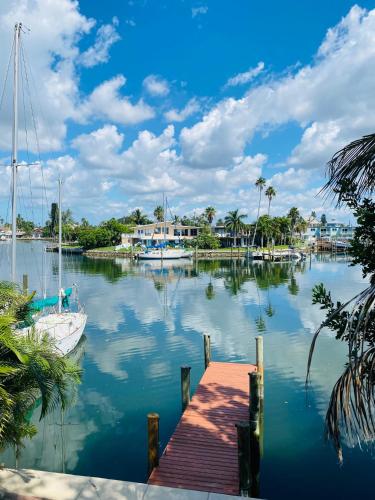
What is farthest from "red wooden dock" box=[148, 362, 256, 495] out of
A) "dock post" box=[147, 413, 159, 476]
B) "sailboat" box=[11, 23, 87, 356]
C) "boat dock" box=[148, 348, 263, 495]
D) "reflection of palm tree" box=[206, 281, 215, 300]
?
"reflection of palm tree" box=[206, 281, 215, 300]

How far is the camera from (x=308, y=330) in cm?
2927

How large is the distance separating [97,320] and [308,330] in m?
16.7

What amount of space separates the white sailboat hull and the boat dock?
30.6 feet

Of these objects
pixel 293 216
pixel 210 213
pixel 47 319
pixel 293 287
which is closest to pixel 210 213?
pixel 210 213

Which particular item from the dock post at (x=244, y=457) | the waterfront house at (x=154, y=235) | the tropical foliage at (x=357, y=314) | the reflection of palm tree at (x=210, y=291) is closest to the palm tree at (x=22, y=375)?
the dock post at (x=244, y=457)

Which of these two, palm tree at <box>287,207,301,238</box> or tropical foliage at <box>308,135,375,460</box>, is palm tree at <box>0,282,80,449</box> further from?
palm tree at <box>287,207,301,238</box>

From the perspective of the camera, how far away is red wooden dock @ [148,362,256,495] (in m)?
9.99

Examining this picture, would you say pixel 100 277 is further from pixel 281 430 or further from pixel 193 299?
pixel 281 430

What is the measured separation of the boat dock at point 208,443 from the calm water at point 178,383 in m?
1.49

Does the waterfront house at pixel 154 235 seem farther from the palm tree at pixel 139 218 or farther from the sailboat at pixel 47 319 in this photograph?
the sailboat at pixel 47 319

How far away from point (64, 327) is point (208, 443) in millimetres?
13741

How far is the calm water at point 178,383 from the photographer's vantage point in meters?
12.3

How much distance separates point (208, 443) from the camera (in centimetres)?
1170

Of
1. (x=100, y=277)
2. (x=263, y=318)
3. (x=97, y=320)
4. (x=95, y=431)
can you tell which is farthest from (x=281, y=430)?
(x=100, y=277)
